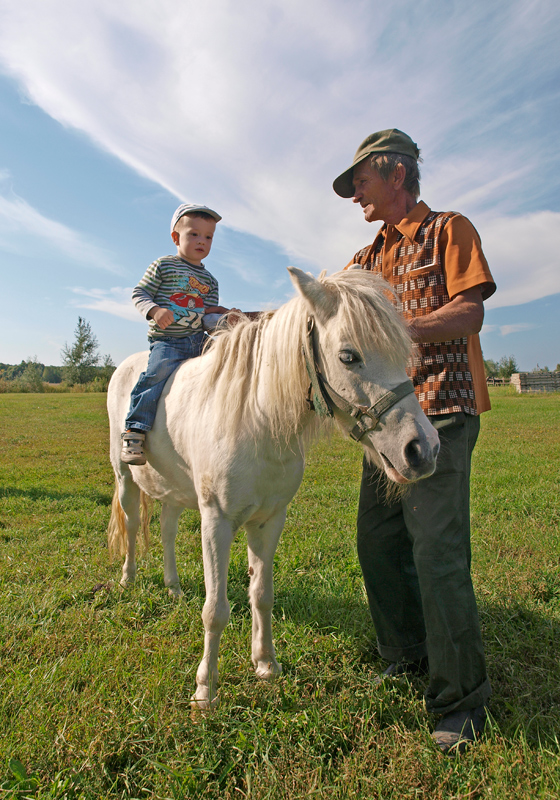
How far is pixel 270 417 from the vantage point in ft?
6.81

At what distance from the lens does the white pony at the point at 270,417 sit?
5.67 feet

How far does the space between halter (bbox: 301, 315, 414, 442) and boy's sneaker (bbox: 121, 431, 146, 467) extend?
4.22ft

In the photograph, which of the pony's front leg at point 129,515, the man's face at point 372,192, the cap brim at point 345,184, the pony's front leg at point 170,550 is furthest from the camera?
the pony's front leg at point 129,515

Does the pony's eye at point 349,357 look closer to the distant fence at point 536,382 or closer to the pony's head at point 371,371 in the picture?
the pony's head at point 371,371

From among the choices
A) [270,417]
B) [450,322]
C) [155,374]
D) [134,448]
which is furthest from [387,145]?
[134,448]

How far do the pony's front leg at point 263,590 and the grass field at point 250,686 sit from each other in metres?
0.12

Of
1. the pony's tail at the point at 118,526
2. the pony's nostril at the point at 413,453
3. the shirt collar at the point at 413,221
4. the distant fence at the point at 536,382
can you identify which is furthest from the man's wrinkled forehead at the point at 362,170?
the distant fence at the point at 536,382

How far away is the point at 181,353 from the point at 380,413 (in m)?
1.72

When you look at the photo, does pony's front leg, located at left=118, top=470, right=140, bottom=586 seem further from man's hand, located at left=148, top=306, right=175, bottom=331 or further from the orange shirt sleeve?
the orange shirt sleeve

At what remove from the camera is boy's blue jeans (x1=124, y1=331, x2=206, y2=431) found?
2.78 m

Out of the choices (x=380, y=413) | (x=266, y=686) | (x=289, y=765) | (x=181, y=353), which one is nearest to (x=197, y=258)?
(x=181, y=353)

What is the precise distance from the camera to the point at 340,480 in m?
7.14

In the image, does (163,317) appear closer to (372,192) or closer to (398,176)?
(372,192)

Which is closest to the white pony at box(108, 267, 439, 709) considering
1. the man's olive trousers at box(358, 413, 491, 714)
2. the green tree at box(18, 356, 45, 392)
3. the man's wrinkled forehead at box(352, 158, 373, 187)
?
the man's olive trousers at box(358, 413, 491, 714)
